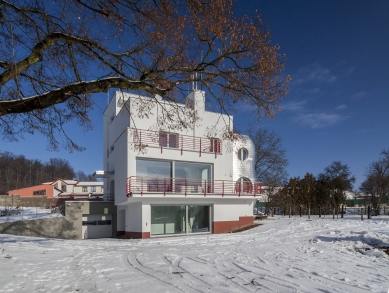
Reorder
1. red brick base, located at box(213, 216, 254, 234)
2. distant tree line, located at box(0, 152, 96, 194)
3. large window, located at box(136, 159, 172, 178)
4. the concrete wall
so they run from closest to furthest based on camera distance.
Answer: large window, located at box(136, 159, 172, 178)
the concrete wall
red brick base, located at box(213, 216, 254, 234)
distant tree line, located at box(0, 152, 96, 194)

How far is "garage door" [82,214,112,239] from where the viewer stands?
2325cm

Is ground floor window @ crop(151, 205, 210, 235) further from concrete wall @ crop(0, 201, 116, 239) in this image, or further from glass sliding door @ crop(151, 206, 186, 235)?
concrete wall @ crop(0, 201, 116, 239)

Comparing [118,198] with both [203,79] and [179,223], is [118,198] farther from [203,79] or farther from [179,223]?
[203,79]

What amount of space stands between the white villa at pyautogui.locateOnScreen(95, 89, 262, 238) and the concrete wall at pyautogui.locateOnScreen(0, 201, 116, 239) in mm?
1443

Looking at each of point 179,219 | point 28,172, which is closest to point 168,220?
point 179,219

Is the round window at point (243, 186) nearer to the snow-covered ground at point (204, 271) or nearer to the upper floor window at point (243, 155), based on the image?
the upper floor window at point (243, 155)

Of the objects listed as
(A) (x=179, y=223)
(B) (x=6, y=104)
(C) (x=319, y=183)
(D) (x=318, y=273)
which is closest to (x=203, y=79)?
(B) (x=6, y=104)

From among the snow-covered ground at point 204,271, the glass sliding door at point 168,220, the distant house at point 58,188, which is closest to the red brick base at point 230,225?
the glass sliding door at point 168,220

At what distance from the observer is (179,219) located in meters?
20.6

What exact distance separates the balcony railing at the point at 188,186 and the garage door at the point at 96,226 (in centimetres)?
632

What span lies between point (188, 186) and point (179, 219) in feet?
7.07

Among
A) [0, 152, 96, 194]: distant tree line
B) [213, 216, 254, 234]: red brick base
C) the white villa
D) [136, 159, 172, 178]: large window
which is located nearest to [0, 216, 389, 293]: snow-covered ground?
the white villa

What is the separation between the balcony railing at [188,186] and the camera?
61.8ft

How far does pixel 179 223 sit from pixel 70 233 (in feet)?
25.6
